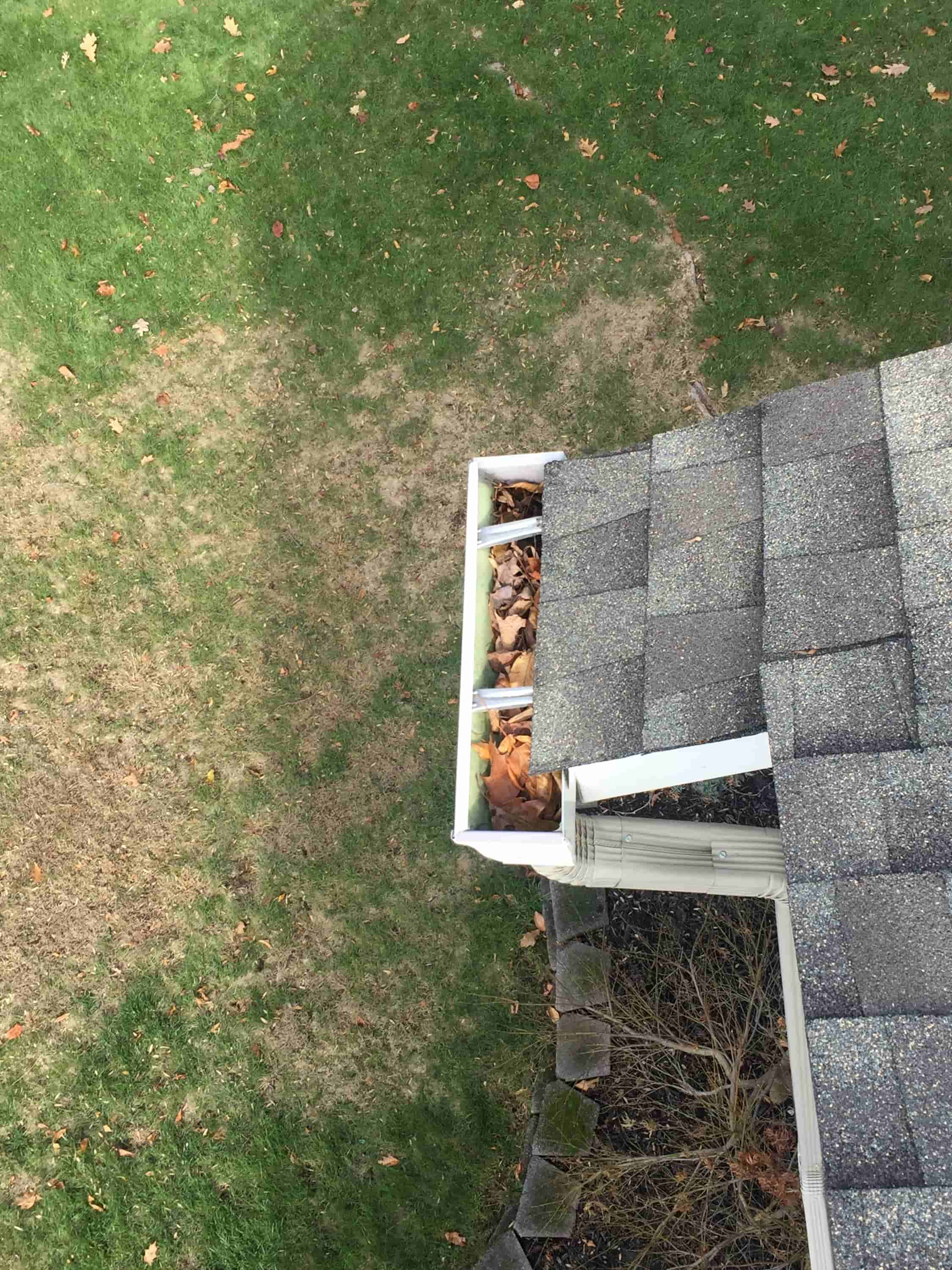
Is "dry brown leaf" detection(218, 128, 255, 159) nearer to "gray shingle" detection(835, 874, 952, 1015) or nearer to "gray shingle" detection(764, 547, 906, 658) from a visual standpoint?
"gray shingle" detection(764, 547, 906, 658)

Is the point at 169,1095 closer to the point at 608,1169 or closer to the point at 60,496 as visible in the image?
the point at 608,1169

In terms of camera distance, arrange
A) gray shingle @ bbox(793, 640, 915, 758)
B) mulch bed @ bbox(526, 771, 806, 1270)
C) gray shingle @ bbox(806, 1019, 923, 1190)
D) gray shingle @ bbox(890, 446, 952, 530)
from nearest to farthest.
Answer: gray shingle @ bbox(806, 1019, 923, 1190), gray shingle @ bbox(793, 640, 915, 758), gray shingle @ bbox(890, 446, 952, 530), mulch bed @ bbox(526, 771, 806, 1270)

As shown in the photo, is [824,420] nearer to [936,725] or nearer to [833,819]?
[936,725]

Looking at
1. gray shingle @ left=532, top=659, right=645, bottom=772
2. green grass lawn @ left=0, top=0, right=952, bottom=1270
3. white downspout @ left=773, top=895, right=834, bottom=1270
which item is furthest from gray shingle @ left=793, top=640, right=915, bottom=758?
green grass lawn @ left=0, top=0, right=952, bottom=1270

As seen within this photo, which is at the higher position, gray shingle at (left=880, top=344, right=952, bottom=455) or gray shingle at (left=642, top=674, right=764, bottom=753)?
gray shingle at (left=880, top=344, right=952, bottom=455)

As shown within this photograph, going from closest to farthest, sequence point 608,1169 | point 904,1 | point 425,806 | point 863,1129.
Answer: point 863,1129 → point 608,1169 → point 425,806 → point 904,1

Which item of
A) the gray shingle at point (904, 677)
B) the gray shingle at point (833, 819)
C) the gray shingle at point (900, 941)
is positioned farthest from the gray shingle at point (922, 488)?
the gray shingle at point (900, 941)

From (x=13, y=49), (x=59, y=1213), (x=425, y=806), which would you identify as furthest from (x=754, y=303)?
(x=59, y=1213)

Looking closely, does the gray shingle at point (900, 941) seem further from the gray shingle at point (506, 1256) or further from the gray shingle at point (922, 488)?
the gray shingle at point (506, 1256)
